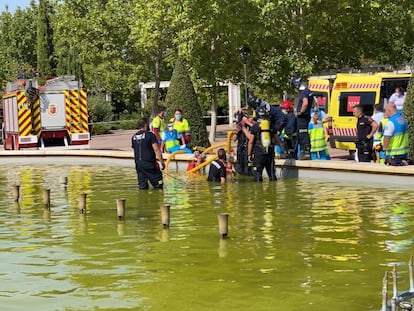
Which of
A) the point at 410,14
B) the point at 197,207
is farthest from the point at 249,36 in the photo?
the point at 197,207

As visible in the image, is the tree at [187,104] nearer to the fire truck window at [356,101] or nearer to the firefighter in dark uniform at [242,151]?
the fire truck window at [356,101]

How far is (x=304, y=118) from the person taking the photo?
68.8 feet

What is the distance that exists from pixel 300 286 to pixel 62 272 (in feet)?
9.07

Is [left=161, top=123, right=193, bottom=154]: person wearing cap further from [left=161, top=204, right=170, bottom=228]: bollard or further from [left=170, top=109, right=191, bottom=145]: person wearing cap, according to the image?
[left=161, top=204, right=170, bottom=228]: bollard

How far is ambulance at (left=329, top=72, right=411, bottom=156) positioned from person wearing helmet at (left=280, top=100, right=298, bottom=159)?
4.43 metres

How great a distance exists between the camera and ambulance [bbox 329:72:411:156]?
26172mm

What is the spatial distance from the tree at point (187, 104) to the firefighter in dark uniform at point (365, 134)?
7.58 meters

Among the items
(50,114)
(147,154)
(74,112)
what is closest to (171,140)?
(147,154)

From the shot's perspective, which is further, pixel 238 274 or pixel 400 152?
pixel 400 152

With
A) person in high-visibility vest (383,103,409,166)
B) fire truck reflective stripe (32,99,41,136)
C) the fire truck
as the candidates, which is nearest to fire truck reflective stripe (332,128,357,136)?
person in high-visibility vest (383,103,409,166)

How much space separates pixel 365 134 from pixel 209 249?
9.82 metres

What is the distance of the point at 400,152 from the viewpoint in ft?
58.9

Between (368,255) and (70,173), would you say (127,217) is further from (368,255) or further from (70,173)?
(70,173)

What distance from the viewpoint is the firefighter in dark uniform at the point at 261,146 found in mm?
18766
